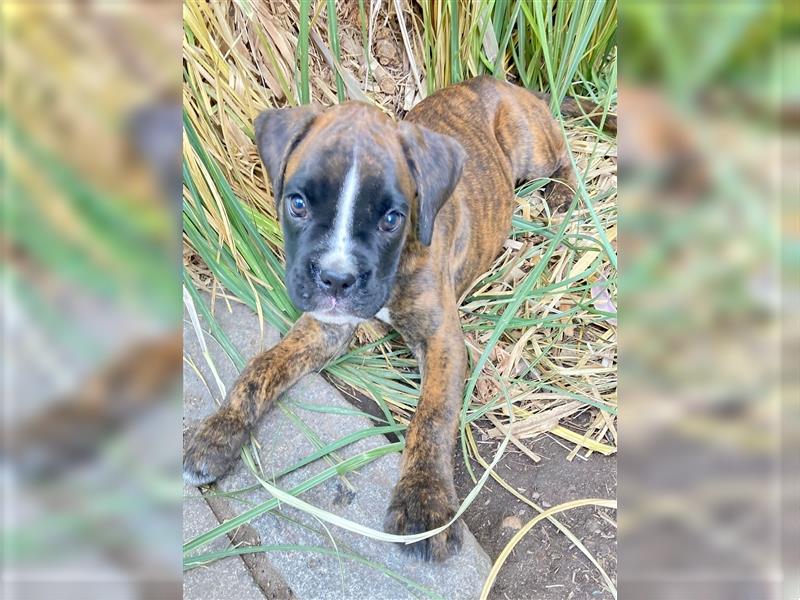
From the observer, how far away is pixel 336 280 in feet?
7.17

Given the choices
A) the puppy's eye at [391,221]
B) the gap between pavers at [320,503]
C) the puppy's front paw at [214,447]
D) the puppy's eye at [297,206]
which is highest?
the puppy's eye at [297,206]

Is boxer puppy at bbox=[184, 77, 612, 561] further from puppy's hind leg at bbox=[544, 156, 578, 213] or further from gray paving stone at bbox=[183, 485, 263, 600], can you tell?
puppy's hind leg at bbox=[544, 156, 578, 213]

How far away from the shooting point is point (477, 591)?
2.20 m

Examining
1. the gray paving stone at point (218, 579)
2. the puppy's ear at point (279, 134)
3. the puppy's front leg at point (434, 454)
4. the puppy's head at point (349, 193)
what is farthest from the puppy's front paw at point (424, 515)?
the puppy's ear at point (279, 134)

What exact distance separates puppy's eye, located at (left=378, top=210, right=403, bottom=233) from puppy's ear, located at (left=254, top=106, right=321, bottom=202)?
45 cm

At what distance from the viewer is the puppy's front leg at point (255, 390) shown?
2.48m

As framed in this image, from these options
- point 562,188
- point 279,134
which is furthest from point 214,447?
point 562,188

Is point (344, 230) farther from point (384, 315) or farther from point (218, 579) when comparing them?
point (218, 579)

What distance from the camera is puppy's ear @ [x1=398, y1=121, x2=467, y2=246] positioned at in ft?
7.98
